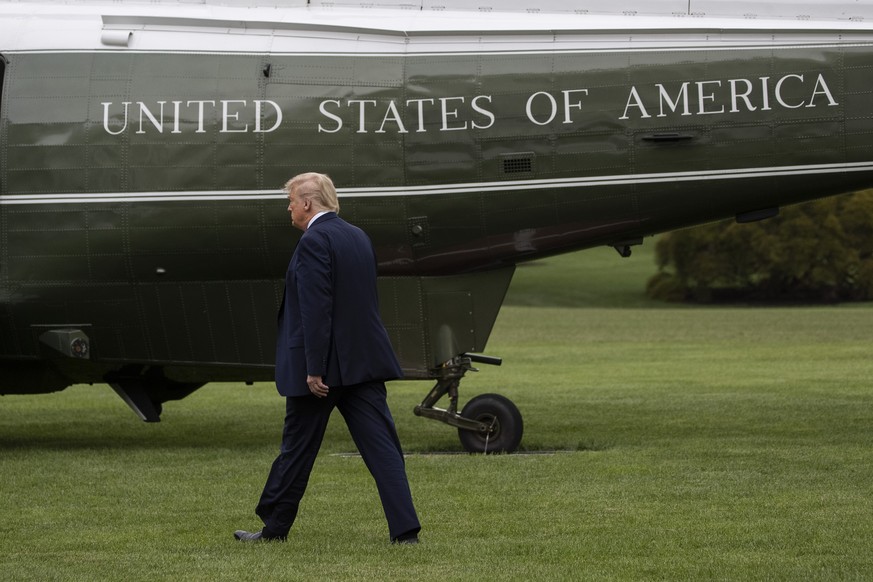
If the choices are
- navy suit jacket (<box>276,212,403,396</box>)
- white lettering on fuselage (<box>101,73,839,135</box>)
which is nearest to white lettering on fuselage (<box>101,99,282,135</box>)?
white lettering on fuselage (<box>101,73,839,135</box>)

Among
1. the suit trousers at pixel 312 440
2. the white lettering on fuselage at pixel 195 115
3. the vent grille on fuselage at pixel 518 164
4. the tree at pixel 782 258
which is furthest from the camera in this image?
the tree at pixel 782 258

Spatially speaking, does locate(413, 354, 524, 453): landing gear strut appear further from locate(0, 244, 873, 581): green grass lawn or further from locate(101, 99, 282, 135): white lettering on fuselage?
locate(101, 99, 282, 135): white lettering on fuselage

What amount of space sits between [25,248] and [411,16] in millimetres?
3704

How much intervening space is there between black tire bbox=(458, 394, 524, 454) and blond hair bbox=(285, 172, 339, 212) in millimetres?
4314

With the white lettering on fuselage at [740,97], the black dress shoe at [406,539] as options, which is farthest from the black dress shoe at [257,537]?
the white lettering on fuselage at [740,97]

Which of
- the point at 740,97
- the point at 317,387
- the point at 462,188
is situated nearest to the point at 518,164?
the point at 462,188

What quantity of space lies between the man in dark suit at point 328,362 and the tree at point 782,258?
232 ft

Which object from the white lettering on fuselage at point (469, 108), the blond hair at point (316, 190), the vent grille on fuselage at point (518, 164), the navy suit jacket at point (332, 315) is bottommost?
the navy suit jacket at point (332, 315)

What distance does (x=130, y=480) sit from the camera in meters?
10.0

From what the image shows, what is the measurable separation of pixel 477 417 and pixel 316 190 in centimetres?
456

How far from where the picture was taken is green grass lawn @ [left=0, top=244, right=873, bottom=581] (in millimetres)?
6848

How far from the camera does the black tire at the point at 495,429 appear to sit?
1148 centimetres

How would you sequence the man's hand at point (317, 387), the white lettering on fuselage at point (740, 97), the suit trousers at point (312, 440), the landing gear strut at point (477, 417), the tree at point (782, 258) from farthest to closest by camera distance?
the tree at point (782, 258) < the landing gear strut at point (477, 417) < the white lettering on fuselage at point (740, 97) < the suit trousers at point (312, 440) < the man's hand at point (317, 387)

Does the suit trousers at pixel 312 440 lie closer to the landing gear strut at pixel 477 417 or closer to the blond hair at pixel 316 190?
the blond hair at pixel 316 190
